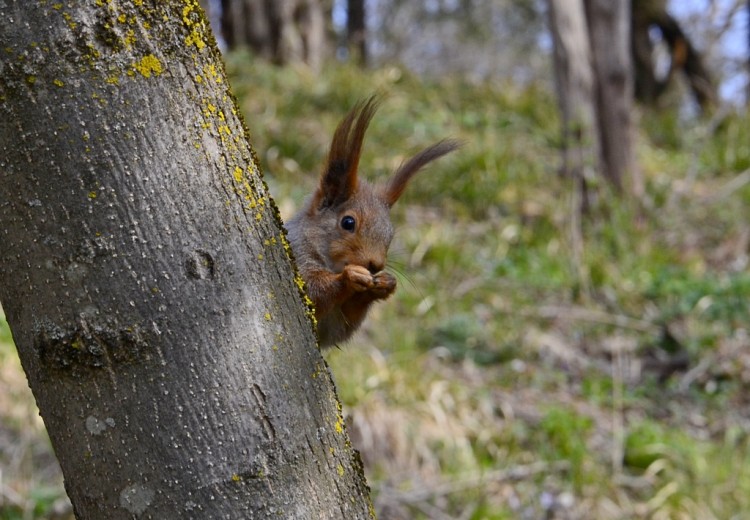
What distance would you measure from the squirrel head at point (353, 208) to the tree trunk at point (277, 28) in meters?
8.23

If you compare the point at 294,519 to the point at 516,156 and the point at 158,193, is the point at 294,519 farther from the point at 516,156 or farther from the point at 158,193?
the point at 516,156

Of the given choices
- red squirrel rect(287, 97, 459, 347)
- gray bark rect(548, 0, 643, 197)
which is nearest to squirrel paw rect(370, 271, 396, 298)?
red squirrel rect(287, 97, 459, 347)

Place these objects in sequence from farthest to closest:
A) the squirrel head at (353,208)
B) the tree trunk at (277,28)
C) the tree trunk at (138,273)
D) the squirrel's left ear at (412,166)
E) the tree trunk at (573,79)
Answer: the tree trunk at (277,28)
the tree trunk at (573,79)
the squirrel head at (353,208)
the squirrel's left ear at (412,166)
the tree trunk at (138,273)

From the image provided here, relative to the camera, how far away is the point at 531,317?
6262 millimetres

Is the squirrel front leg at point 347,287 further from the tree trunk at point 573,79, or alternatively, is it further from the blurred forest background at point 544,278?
the tree trunk at point 573,79

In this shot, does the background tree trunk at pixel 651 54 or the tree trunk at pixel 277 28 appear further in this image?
the background tree trunk at pixel 651 54

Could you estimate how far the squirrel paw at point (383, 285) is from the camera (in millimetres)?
2082

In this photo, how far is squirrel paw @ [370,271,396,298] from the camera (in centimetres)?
208

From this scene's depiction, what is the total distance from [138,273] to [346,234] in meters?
1.42

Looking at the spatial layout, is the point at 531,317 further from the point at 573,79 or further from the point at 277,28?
the point at 277,28

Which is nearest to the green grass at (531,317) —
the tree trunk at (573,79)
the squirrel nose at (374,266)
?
the tree trunk at (573,79)

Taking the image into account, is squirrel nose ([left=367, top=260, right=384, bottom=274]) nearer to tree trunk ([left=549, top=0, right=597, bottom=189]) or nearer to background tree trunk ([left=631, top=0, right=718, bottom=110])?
tree trunk ([left=549, top=0, right=597, bottom=189])

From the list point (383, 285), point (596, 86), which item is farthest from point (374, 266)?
point (596, 86)

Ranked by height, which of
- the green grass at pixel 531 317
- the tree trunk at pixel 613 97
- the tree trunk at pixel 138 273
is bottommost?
the green grass at pixel 531 317
